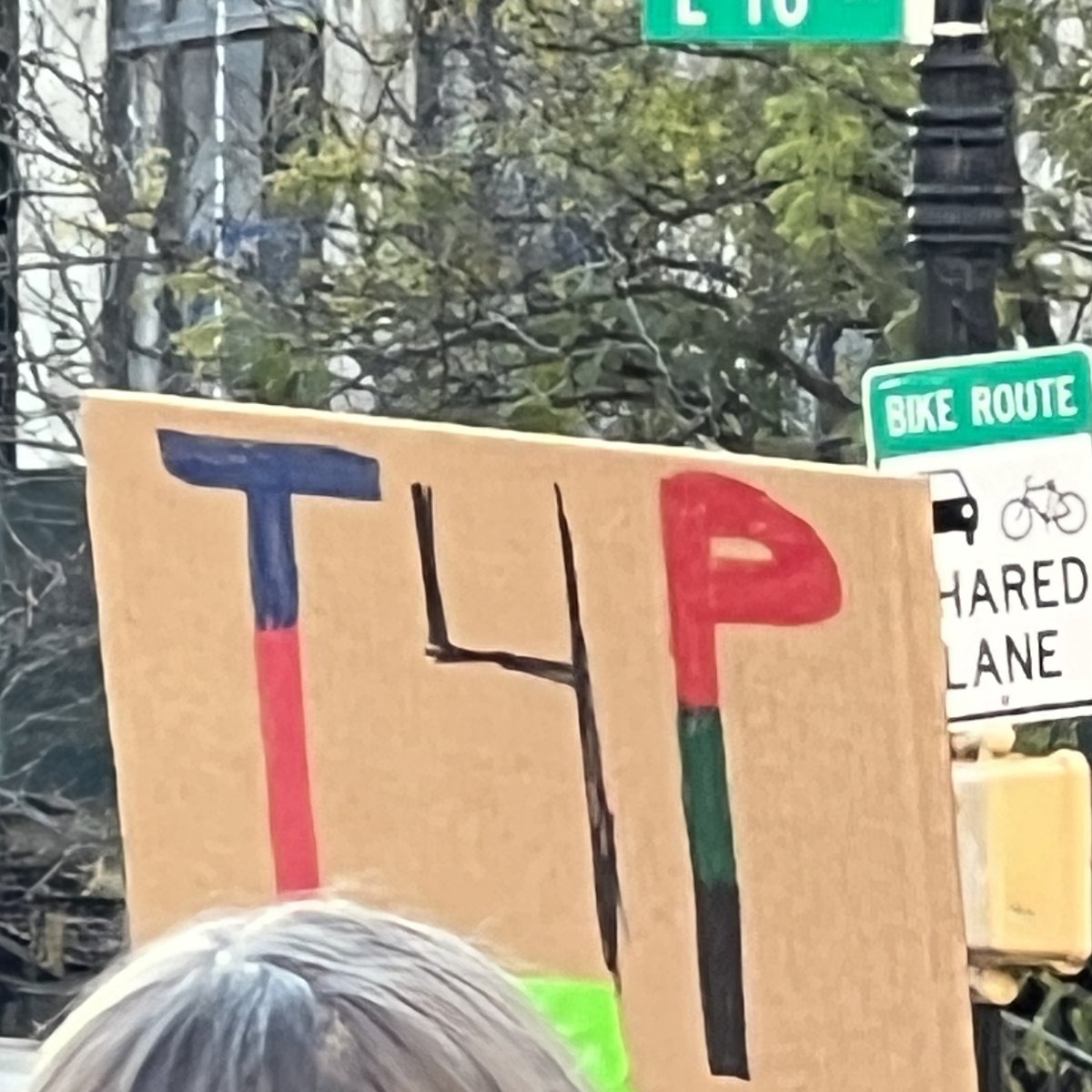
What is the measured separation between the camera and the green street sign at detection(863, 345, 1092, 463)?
1.46 m

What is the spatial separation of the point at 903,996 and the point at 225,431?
0.60 m

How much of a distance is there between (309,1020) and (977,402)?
0.96 m

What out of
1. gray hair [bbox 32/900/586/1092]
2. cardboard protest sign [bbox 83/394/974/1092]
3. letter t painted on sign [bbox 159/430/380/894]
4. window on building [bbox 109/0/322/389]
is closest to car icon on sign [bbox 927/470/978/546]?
cardboard protest sign [bbox 83/394/974/1092]

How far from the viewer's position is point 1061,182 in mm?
1621

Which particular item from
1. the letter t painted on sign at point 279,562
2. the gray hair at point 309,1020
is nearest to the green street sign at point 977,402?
the letter t painted on sign at point 279,562

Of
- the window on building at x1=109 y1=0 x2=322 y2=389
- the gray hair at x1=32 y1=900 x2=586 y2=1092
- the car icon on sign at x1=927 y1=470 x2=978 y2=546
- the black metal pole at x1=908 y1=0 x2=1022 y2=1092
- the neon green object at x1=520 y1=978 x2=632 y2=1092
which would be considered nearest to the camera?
the gray hair at x1=32 y1=900 x2=586 y2=1092

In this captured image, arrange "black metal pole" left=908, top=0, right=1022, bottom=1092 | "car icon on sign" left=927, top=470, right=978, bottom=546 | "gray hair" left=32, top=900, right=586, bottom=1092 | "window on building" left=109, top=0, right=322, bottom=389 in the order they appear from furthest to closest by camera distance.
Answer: "window on building" left=109, top=0, right=322, bottom=389 < "black metal pole" left=908, top=0, right=1022, bottom=1092 < "car icon on sign" left=927, top=470, right=978, bottom=546 < "gray hair" left=32, top=900, right=586, bottom=1092

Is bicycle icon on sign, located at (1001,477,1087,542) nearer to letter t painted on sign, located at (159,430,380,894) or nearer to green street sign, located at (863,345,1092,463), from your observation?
green street sign, located at (863,345,1092,463)

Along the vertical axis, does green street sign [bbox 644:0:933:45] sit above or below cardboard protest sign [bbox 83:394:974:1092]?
above

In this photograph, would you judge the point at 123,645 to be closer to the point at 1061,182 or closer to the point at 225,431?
the point at 225,431

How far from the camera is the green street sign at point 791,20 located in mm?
1319

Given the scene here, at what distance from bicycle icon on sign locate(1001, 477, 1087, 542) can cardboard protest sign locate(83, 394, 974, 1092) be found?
6.4 inches

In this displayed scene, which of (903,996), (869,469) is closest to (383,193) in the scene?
(869,469)

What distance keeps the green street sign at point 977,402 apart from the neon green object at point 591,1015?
0.45m
